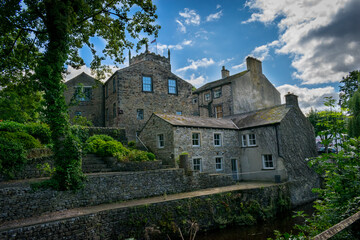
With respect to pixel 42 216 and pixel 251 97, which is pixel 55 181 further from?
pixel 251 97

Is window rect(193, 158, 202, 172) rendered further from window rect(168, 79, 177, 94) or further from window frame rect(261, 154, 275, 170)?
window rect(168, 79, 177, 94)

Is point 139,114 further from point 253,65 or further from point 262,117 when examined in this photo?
point 253,65

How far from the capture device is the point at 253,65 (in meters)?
30.1

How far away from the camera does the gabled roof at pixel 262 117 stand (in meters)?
19.5

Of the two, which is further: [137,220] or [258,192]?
[258,192]

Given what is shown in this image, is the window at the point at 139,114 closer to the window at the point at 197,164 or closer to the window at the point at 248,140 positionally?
the window at the point at 197,164

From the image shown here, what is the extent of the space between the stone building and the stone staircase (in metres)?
17.9

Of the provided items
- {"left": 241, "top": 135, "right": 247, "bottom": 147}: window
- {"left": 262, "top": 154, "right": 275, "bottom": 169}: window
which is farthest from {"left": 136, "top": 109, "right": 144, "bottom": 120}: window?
{"left": 262, "top": 154, "right": 275, "bottom": 169}: window

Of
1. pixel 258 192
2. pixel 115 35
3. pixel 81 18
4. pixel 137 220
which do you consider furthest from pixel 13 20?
pixel 258 192

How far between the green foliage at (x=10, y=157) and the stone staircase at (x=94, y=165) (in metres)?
3.37

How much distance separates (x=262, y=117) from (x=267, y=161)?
4.36 meters

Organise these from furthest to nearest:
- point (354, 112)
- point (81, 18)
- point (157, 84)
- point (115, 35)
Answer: point (157, 84)
point (354, 112)
point (115, 35)
point (81, 18)

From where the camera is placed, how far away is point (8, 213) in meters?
8.37

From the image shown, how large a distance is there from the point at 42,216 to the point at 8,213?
1.18 meters
